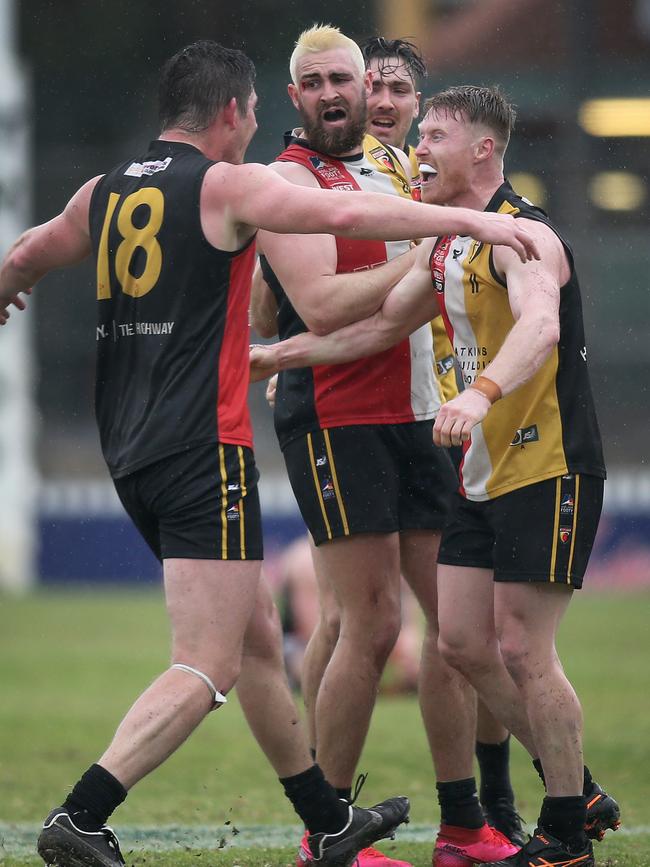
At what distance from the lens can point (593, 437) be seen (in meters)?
Result: 5.24

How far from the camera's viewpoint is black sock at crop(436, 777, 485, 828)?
5676mm

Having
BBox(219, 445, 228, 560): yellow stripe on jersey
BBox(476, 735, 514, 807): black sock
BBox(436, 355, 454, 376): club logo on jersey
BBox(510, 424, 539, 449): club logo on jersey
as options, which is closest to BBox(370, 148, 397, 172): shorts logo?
BBox(436, 355, 454, 376): club logo on jersey

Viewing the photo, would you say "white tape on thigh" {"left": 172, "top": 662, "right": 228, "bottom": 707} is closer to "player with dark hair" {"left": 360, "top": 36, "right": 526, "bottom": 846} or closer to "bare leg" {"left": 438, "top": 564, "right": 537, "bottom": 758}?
"bare leg" {"left": 438, "top": 564, "right": 537, "bottom": 758}

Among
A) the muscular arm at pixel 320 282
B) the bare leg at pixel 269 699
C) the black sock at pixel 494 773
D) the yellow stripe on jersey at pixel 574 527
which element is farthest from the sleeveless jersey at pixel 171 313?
the black sock at pixel 494 773

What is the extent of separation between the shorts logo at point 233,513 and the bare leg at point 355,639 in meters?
0.85

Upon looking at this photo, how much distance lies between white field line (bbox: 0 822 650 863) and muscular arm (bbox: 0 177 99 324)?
2.12 metres

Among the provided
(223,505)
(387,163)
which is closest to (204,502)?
(223,505)

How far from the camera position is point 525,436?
5207 mm

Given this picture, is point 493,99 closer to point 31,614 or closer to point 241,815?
point 241,815

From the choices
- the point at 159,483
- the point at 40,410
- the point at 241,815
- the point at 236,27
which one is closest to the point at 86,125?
the point at 236,27

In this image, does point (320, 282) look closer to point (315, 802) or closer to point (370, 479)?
A: point (370, 479)

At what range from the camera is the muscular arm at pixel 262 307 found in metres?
6.36

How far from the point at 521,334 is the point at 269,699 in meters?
1.53

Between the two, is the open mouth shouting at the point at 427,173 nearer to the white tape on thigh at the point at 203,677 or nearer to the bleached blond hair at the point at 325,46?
the bleached blond hair at the point at 325,46
